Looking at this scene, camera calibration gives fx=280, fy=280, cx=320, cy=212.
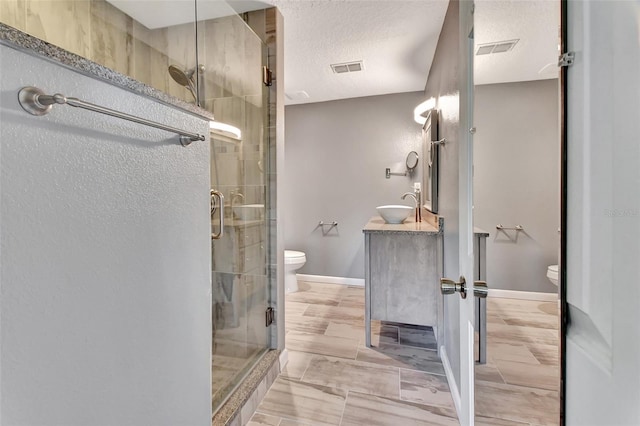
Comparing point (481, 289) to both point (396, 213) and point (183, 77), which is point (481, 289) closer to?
point (396, 213)

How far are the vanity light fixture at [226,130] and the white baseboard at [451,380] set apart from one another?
1951 millimetres

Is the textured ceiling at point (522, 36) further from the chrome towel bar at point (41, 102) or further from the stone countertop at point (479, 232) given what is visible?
the chrome towel bar at point (41, 102)

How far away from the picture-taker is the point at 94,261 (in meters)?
0.63

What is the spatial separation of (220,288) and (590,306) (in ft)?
5.79

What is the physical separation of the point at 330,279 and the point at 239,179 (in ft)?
7.69

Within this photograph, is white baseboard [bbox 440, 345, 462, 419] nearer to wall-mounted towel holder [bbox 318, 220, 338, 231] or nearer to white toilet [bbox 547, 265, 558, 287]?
white toilet [bbox 547, 265, 558, 287]

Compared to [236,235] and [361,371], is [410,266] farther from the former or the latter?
[236,235]

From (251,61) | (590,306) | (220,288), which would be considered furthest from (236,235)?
(590,306)

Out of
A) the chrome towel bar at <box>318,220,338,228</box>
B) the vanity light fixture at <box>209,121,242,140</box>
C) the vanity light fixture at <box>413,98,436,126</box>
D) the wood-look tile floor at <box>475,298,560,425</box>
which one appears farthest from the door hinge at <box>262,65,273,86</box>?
the chrome towel bar at <box>318,220,338,228</box>

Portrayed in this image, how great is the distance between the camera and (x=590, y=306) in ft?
1.33

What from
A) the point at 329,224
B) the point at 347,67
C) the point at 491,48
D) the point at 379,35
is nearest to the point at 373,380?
the point at 491,48

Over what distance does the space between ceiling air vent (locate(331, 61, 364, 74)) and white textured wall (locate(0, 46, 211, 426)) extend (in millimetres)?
2205

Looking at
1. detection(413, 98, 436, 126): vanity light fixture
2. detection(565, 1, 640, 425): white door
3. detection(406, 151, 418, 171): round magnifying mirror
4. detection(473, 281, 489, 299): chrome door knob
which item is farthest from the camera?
detection(406, 151, 418, 171): round magnifying mirror

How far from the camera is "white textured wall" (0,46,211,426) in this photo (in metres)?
0.51
